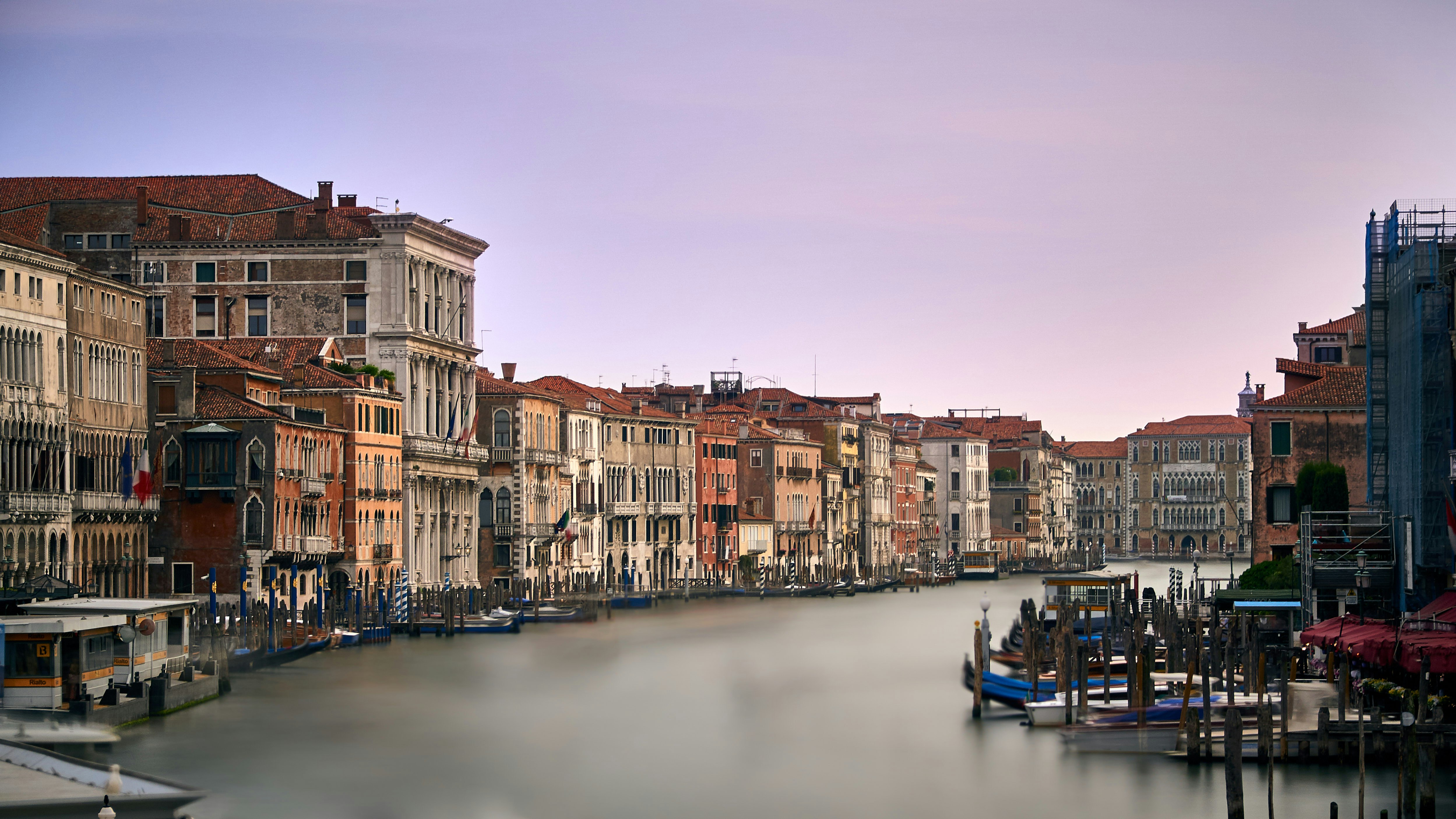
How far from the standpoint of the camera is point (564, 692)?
128 ft

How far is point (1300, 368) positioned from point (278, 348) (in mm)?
26239

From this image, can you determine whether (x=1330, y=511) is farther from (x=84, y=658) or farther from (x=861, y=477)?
(x=861, y=477)

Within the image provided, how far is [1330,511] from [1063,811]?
11545 mm

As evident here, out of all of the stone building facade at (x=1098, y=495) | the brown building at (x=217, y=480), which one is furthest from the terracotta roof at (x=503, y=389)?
the stone building facade at (x=1098, y=495)

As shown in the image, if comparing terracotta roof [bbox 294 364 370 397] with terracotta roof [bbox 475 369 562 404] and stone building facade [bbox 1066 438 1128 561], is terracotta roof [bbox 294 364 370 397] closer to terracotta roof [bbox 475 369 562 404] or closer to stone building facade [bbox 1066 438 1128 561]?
terracotta roof [bbox 475 369 562 404]

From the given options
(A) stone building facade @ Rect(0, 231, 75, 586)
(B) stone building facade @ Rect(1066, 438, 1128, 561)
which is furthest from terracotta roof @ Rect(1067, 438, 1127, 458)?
(A) stone building facade @ Rect(0, 231, 75, 586)

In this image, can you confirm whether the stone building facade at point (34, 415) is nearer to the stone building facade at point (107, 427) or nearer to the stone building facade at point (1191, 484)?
the stone building facade at point (107, 427)

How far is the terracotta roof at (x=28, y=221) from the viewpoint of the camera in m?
54.1

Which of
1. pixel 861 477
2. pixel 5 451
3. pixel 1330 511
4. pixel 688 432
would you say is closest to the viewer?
pixel 1330 511

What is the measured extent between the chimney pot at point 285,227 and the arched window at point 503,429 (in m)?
9.25

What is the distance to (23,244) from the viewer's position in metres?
38.6

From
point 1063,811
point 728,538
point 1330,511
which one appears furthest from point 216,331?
point 1063,811

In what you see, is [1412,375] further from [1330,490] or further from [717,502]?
[717,502]

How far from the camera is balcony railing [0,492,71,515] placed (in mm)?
37500
